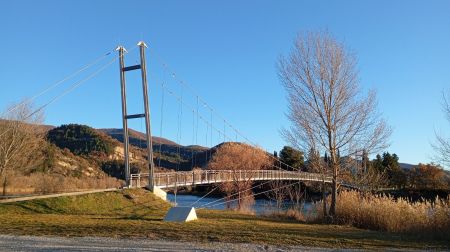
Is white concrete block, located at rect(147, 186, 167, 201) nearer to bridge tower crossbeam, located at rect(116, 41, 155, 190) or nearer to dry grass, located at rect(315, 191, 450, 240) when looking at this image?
bridge tower crossbeam, located at rect(116, 41, 155, 190)

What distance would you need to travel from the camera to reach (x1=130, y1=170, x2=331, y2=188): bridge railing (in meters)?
29.3

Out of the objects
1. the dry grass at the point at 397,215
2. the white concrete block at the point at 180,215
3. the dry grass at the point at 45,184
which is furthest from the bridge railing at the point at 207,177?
the white concrete block at the point at 180,215

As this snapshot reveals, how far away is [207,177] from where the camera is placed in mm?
34875

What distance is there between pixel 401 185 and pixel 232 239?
7582 cm

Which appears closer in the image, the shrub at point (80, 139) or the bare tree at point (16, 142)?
the bare tree at point (16, 142)

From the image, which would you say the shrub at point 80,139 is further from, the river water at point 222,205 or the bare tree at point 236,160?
the bare tree at point 236,160

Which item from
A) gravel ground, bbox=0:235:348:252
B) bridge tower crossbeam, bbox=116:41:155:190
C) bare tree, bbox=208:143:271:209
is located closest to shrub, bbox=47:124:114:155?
bare tree, bbox=208:143:271:209

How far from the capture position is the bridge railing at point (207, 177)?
29.3 m

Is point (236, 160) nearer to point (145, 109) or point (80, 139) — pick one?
point (145, 109)

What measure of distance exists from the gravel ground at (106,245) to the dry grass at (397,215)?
666cm

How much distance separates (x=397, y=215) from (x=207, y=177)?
19387 mm

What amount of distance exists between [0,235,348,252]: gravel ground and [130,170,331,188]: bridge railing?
43.3 feet

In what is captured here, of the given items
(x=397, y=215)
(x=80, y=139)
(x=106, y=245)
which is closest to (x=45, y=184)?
(x=397, y=215)

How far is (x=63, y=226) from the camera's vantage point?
504 inches
